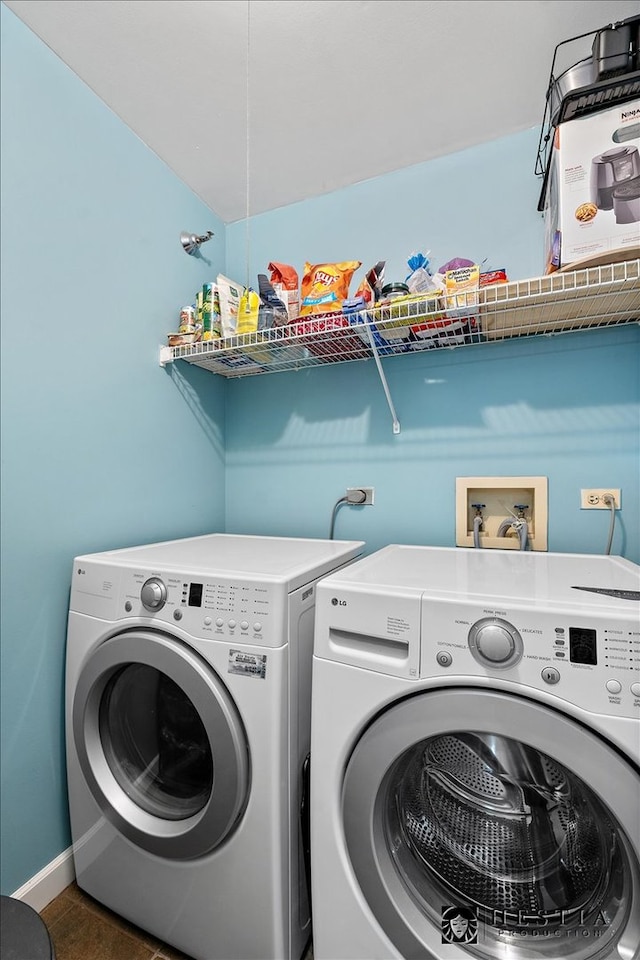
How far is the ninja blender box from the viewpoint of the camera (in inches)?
42.3

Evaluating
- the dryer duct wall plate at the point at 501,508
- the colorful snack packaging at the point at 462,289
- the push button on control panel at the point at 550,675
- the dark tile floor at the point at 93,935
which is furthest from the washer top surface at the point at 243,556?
the dark tile floor at the point at 93,935

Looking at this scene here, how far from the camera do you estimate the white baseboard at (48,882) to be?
121 centimetres

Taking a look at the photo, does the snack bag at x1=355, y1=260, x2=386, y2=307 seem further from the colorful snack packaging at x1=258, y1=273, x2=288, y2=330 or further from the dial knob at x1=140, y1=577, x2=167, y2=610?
the dial knob at x1=140, y1=577, x2=167, y2=610

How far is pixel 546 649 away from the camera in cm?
78

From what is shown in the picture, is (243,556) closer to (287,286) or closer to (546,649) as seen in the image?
(546,649)

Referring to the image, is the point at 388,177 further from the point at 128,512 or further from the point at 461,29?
the point at 128,512

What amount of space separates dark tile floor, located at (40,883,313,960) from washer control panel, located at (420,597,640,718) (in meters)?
0.95

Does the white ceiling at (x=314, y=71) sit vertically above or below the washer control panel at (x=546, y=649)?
above

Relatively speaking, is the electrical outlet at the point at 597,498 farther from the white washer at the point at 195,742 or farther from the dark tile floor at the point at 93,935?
the dark tile floor at the point at 93,935

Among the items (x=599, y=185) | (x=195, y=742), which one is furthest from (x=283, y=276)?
(x=195, y=742)

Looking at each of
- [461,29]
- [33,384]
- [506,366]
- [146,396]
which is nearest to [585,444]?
[506,366]

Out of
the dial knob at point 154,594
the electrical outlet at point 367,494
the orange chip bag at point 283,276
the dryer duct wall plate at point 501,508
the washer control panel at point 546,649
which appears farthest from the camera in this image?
the electrical outlet at point 367,494

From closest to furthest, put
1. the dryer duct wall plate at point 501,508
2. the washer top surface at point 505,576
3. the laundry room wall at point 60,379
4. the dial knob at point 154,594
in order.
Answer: the washer top surface at point 505,576 < the dial knob at point 154,594 < the laundry room wall at point 60,379 < the dryer duct wall plate at point 501,508

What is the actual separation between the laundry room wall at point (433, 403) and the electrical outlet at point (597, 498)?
2cm
